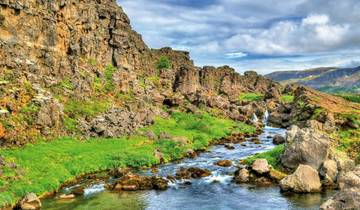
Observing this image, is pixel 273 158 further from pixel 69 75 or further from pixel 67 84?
pixel 69 75

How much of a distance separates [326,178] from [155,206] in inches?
991

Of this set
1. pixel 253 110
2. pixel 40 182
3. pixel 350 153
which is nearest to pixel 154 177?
pixel 40 182

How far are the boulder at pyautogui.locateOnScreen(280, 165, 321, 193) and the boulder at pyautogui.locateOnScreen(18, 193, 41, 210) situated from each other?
103ft

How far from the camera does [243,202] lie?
176 ft

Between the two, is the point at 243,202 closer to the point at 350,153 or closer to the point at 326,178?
the point at 326,178

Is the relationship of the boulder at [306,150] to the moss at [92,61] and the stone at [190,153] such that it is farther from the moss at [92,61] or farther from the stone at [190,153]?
the moss at [92,61]

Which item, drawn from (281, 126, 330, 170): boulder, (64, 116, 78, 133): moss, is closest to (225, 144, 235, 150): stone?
(281, 126, 330, 170): boulder

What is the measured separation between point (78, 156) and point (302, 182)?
36726 millimetres

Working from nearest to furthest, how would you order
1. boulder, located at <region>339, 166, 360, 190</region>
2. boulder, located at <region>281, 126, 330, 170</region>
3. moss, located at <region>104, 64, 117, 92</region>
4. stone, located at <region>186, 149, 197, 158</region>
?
boulder, located at <region>339, 166, 360, 190</region> < boulder, located at <region>281, 126, 330, 170</region> < stone, located at <region>186, 149, 197, 158</region> < moss, located at <region>104, 64, 117, 92</region>

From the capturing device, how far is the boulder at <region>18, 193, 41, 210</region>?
50281mm

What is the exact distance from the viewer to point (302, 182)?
189ft

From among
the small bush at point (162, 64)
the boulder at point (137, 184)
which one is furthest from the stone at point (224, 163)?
the small bush at point (162, 64)

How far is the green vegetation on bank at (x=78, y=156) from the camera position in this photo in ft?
188

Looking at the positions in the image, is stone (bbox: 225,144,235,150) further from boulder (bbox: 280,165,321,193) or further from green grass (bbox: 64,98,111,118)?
boulder (bbox: 280,165,321,193)
